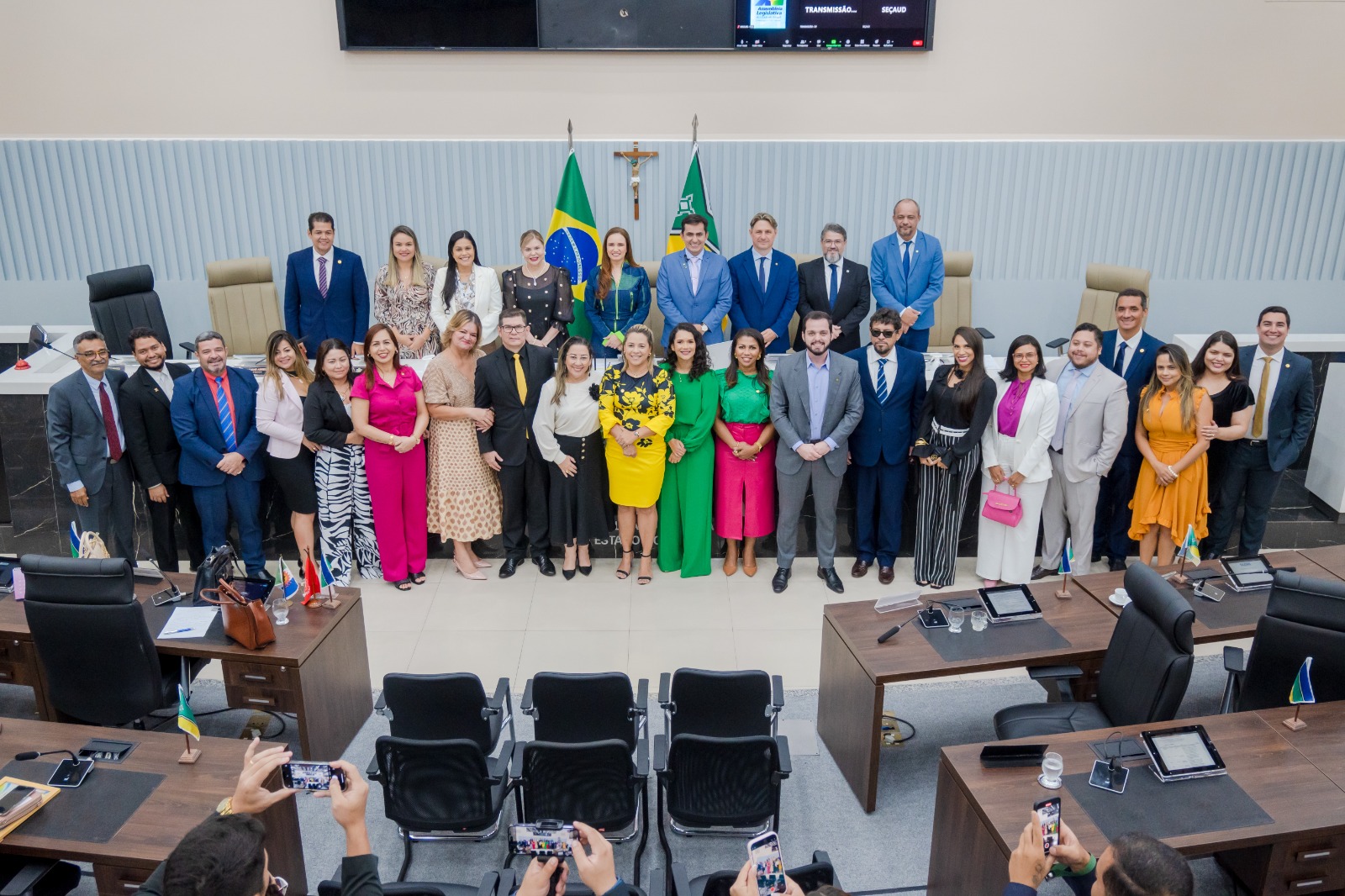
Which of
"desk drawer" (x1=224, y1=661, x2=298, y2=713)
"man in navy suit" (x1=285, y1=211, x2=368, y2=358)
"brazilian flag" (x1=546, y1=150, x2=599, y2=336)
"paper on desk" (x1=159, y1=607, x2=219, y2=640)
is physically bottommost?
"desk drawer" (x1=224, y1=661, x2=298, y2=713)

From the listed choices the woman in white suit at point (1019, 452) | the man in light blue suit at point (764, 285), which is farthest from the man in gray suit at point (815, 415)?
the man in light blue suit at point (764, 285)

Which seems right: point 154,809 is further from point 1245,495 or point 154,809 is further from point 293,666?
point 1245,495

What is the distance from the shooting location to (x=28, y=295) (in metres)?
9.12

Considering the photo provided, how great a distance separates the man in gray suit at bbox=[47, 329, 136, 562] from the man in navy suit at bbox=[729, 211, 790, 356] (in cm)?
409

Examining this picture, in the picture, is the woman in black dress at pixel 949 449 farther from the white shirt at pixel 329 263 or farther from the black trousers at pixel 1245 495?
the white shirt at pixel 329 263

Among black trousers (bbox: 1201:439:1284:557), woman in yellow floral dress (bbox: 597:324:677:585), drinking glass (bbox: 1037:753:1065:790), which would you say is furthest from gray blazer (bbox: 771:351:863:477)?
drinking glass (bbox: 1037:753:1065:790)

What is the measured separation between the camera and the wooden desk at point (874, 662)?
4395 mm

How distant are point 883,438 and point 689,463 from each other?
1.24 meters

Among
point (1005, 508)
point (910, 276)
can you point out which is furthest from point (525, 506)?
point (910, 276)

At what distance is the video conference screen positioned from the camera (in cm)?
841

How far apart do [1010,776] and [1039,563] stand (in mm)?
3526

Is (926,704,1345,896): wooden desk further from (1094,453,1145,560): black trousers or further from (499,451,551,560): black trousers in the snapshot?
(499,451,551,560): black trousers

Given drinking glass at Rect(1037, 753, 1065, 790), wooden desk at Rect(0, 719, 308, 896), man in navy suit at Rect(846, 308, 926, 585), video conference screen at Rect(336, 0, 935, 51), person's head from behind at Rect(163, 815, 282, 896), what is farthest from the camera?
video conference screen at Rect(336, 0, 935, 51)

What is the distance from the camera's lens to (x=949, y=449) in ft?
20.4
